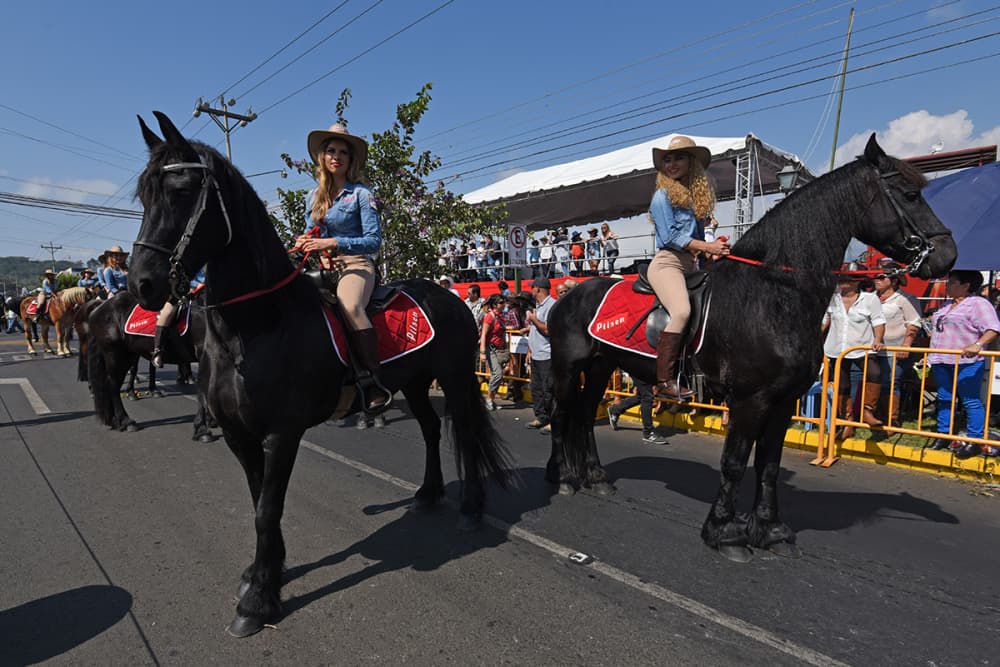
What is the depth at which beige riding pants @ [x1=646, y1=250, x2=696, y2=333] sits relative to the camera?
3.88 meters

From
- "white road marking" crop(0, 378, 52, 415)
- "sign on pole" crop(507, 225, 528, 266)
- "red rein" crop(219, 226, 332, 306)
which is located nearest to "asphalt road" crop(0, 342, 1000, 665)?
"red rein" crop(219, 226, 332, 306)

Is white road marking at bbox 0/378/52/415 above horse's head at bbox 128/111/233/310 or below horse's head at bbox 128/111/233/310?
below

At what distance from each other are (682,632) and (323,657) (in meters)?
1.83

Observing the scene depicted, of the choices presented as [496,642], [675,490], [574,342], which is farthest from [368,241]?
[675,490]

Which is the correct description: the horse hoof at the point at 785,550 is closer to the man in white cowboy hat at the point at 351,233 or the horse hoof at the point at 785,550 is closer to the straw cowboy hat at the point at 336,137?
the man in white cowboy hat at the point at 351,233

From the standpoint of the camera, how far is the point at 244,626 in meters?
2.78

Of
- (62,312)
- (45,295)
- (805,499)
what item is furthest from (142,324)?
(45,295)

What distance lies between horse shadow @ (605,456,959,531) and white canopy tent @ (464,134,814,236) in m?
7.01

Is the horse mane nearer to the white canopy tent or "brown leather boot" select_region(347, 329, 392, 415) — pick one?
"brown leather boot" select_region(347, 329, 392, 415)

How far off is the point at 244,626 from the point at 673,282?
138 inches

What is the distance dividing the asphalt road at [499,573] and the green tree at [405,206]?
5.67 m

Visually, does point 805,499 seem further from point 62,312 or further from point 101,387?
point 62,312

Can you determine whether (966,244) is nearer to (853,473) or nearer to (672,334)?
(853,473)

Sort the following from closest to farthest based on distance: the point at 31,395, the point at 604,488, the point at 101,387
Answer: the point at 604,488 < the point at 101,387 < the point at 31,395
